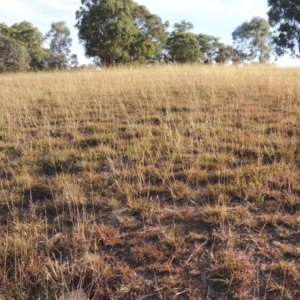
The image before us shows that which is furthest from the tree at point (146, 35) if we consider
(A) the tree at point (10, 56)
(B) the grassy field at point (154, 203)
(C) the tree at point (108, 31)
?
(B) the grassy field at point (154, 203)

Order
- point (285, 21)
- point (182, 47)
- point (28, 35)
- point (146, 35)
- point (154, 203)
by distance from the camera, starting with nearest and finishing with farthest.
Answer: point (154, 203) → point (285, 21) → point (146, 35) → point (182, 47) → point (28, 35)

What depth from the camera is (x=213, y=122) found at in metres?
5.58

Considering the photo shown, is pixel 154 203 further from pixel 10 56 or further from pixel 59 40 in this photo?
pixel 59 40

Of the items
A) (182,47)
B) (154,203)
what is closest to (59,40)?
(182,47)

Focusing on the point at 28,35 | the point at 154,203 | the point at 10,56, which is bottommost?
the point at 154,203

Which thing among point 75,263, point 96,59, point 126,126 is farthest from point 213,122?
point 96,59

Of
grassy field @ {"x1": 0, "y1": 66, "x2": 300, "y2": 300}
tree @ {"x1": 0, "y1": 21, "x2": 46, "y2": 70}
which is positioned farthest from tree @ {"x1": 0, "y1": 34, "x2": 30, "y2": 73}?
grassy field @ {"x1": 0, "y1": 66, "x2": 300, "y2": 300}

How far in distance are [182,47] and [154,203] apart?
42.9 metres

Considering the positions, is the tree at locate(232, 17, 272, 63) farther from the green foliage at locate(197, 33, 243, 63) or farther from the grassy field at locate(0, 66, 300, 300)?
the grassy field at locate(0, 66, 300, 300)

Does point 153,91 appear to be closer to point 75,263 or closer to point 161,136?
point 161,136

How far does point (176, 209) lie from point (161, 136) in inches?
77.1

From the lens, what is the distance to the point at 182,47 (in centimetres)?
4394

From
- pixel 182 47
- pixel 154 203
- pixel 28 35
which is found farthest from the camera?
pixel 28 35

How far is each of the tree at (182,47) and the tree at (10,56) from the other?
21.5 metres
